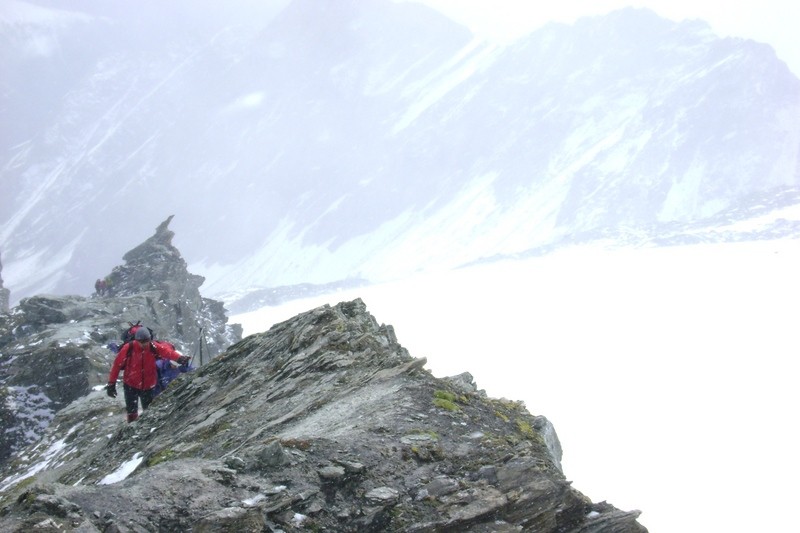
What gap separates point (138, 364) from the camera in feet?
57.3

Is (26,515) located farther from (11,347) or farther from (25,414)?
(11,347)

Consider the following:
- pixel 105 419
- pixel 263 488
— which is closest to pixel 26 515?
pixel 263 488

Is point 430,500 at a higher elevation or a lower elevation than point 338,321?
lower

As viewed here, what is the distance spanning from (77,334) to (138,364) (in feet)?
76.3

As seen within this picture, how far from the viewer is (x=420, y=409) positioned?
11.1 m

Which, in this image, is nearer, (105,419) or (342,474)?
(342,474)

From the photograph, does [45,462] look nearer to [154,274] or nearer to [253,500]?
[253,500]

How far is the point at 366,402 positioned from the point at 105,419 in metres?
12.1

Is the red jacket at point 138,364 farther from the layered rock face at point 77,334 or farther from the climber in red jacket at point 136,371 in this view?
the layered rock face at point 77,334

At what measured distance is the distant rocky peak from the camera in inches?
3108

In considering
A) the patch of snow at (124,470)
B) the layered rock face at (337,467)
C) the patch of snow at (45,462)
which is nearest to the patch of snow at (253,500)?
the layered rock face at (337,467)

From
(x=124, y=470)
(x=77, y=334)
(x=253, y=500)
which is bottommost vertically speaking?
(x=253, y=500)

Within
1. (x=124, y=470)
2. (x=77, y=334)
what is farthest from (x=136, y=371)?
(x=77, y=334)

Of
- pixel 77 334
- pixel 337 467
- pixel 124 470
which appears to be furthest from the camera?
pixel 77 334
